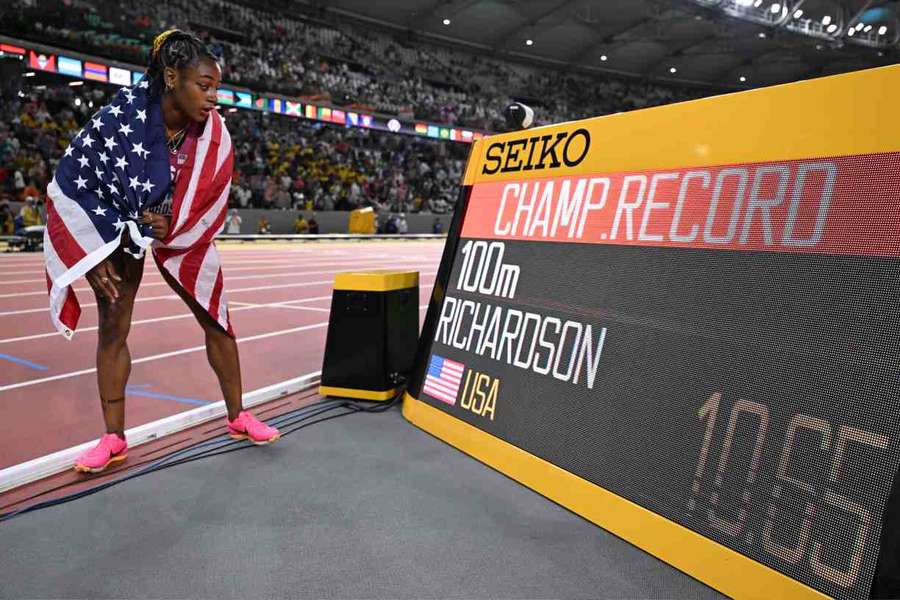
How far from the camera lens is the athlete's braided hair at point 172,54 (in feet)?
7.79

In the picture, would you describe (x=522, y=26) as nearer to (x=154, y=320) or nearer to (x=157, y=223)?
(x=154, y=320)

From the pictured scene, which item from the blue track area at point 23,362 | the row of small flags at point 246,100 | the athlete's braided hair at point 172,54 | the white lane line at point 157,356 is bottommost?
the blue track area at point 23,362

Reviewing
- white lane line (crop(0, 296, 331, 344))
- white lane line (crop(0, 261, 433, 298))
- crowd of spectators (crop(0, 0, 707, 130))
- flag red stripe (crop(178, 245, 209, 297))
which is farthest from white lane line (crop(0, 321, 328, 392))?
crowd of spectators (crop(0, 0, 707, 130))

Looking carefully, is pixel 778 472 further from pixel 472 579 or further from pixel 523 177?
pixel 523 177

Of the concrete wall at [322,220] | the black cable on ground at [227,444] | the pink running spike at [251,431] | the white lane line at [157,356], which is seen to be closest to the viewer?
the black cable on ground at [227,444]

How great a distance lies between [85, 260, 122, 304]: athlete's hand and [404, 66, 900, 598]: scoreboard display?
154cm

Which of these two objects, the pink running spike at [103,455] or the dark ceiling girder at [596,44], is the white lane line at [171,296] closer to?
the pink running spike at [103,455]

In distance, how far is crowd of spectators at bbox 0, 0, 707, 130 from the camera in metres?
19.5

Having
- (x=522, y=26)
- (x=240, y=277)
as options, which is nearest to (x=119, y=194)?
(x=240, y=277)

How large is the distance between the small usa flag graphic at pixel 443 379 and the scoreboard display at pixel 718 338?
0.27 feet

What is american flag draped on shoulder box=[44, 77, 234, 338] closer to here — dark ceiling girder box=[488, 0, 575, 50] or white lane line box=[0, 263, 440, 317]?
white lane line box=[0, 263, 440, 317]

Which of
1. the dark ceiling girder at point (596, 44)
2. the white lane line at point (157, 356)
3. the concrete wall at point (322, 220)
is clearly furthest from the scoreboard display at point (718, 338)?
the dark ceiling girder at point (596, 44)

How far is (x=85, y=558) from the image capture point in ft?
5.97

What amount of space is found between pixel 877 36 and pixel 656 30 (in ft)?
44.5
